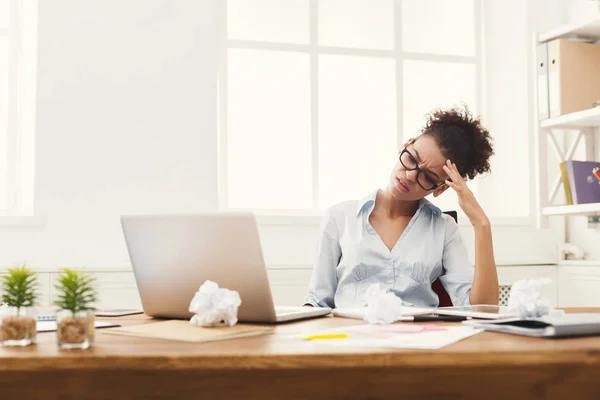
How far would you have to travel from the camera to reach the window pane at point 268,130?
3.33 m

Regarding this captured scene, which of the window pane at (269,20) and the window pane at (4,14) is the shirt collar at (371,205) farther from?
the window pane at (4,14)

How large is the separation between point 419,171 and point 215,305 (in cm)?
98

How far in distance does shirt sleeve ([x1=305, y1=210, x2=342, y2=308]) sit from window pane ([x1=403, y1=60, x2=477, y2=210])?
153 centimetres

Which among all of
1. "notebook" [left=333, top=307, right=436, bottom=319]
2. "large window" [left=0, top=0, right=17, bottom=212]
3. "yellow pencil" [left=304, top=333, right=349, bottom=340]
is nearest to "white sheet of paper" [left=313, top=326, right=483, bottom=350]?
"yellow pencil" [left=304, top=333, right=349, bottom=340]

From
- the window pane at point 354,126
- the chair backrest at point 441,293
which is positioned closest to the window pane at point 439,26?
the window pane at point 354,126

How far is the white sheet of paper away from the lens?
100cm

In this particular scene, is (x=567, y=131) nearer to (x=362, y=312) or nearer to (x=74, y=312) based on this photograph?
(x=362, y=312)

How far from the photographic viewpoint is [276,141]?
339 centimetres

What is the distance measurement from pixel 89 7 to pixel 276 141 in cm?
101

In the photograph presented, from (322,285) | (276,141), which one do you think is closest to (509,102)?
(276,141)

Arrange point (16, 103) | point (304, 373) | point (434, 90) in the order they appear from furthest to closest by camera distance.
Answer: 1. point (434, 90)
2. point (16, 103)
3. point (304, 373)

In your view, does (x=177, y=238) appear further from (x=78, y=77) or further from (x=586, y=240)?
(x=586, y=240)

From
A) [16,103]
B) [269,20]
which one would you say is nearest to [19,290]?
[16,103]

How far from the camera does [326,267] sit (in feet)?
6.98
